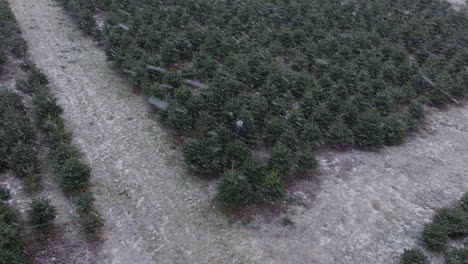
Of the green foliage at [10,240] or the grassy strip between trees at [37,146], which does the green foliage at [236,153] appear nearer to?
the grassy strip between trees at [37,146]

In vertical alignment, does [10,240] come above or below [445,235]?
below

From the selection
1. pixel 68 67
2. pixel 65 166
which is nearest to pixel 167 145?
pixel 65 166

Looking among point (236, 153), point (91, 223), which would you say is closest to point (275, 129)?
point (236, 153)

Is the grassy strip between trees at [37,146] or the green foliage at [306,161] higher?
the green foliage at [306,161]

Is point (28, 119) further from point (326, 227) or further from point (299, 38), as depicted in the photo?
point (299, 38)

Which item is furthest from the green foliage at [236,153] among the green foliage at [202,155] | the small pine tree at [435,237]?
the small pine tree at [435,237]

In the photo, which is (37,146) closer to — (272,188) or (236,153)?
(236,153)
